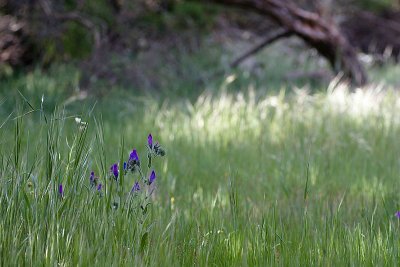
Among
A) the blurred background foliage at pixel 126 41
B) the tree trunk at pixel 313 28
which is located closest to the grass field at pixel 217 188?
the blurred background foliage at pixel 126 41

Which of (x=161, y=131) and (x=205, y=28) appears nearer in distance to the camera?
(x=161, y=131)

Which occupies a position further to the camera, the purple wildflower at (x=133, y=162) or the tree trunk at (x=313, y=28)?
the tree trunk at (x=313, y=28)

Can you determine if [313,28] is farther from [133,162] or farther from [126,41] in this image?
[133,162]

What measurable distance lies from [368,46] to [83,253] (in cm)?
1286

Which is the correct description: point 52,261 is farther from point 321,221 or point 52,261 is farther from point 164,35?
point 164,35


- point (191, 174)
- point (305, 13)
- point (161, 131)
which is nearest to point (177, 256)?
point (191, 174)

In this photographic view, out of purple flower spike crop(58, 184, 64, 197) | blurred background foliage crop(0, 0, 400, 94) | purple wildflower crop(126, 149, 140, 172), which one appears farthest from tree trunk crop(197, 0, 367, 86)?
purple flower spike crop(58, 184, 64, 197)

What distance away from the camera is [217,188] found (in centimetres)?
366

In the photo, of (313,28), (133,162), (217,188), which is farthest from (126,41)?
(133,162)

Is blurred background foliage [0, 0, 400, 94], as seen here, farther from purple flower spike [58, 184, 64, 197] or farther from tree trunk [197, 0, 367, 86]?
purple flower spike [58, 184, 64, 197]

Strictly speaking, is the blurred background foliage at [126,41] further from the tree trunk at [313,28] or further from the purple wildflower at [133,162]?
the purple wildflower at [133,162]

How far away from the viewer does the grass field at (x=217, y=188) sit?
2.14 m

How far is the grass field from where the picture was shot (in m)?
2.14

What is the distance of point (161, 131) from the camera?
5.13 m
